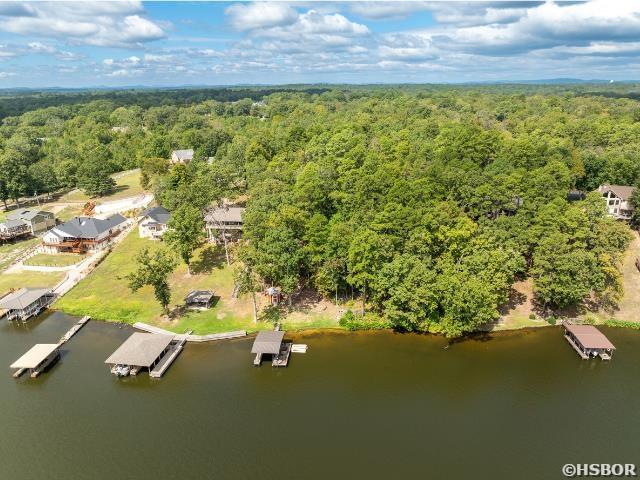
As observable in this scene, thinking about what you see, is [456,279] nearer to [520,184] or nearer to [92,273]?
[520,184]

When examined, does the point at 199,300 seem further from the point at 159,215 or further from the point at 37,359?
the point at 159,215

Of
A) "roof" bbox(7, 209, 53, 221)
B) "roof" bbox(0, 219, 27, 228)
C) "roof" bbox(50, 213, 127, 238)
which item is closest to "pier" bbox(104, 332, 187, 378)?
"roof" bbox(50, 213, 127, 238)

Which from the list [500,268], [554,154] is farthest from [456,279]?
[554,154]

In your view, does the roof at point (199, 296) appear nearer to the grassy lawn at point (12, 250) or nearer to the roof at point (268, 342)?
the roof at point (268, 342)

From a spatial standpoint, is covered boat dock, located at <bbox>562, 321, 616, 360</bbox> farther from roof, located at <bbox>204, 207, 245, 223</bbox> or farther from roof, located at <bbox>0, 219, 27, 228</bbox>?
roof, located at <bbox>0, 219, 27, 228</bbox>

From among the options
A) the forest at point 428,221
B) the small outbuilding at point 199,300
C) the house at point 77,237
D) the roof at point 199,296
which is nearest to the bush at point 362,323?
the forest at point 428,221

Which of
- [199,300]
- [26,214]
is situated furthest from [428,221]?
[26,214]
